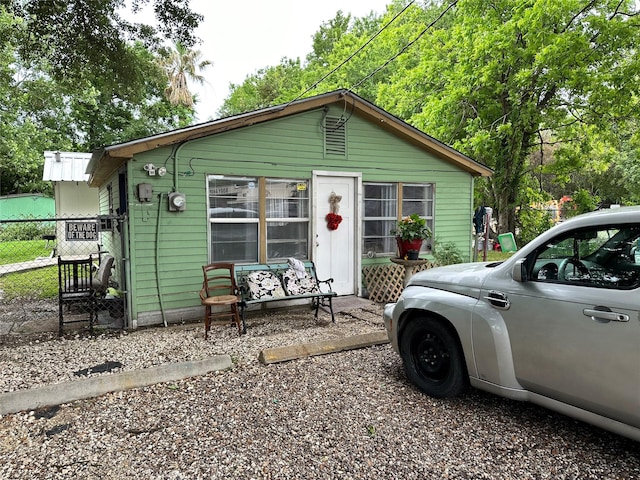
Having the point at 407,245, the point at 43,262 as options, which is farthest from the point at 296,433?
the point at 43,262

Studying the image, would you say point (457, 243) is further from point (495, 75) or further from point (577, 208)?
point (577, 208)

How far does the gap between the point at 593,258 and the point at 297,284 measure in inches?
156

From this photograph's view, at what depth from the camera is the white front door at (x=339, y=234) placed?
7008 millimetres

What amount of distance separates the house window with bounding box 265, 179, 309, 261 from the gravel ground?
275cm

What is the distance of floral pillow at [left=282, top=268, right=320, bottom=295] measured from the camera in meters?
5.94

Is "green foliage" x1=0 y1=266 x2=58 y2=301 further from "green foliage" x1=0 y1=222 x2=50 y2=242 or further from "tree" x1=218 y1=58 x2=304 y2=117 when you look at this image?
"tree" x1=218 y1=58 x2=304 y2=117

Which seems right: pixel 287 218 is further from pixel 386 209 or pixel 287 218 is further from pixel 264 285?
pixel 386 209

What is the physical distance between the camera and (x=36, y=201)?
19.7 m

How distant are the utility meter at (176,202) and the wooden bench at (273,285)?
3.91 ft

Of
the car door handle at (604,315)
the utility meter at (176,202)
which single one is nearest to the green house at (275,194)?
the utility meter at (176,202)

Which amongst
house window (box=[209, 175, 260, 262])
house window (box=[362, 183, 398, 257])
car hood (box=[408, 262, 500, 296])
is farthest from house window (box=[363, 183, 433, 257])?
car hood (box=[408, 262, 500, 296])

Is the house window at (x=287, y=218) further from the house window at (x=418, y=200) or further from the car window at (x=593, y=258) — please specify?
the car window at (x=593, y=258)

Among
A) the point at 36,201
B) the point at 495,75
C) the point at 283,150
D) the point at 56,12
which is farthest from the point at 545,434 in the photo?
the point at 36,201

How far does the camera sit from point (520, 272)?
277cm
